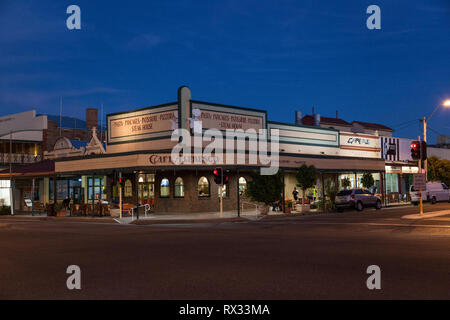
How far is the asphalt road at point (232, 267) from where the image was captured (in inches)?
309

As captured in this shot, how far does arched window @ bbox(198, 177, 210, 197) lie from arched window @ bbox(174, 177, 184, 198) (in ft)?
4.37

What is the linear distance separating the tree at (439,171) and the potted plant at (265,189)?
36.5m

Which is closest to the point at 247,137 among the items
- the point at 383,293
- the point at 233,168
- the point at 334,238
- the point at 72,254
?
the point at 233,168

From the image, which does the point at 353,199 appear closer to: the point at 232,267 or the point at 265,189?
the point at 265,189

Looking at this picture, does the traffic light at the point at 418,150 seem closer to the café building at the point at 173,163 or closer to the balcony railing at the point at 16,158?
the café building at the point at 173,163

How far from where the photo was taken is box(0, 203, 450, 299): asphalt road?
784 centimetres

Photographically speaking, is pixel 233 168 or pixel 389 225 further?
pixel 233 168

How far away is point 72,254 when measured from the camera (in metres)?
13.2

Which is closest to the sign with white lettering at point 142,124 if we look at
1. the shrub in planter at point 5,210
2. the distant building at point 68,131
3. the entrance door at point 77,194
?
the entrance door at point 77,194

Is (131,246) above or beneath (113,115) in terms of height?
beneath

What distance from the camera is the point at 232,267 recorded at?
407 inches

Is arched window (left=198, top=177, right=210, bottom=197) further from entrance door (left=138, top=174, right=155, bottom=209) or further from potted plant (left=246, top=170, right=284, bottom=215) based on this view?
potted plant (left=246, top=170, right=284, bottom=215)
